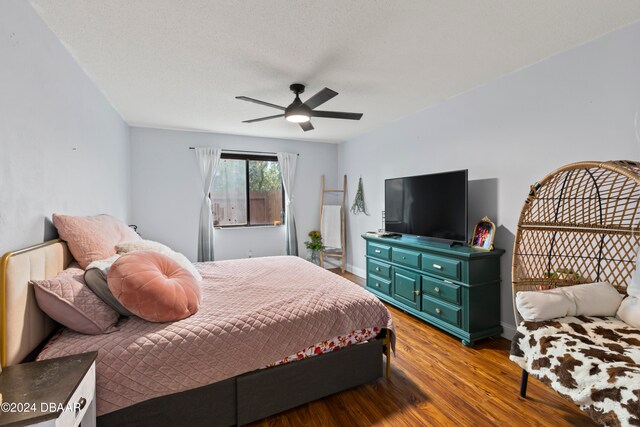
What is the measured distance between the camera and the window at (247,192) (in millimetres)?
4867

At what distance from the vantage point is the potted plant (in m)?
5.18

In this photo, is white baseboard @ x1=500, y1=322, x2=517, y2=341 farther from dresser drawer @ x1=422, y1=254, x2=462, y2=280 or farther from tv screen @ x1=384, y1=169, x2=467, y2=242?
tv screen @ x1=384, y1=169, x2=467, y2=242

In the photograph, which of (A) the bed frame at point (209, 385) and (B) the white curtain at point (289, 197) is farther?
(B) the white curtain at point (289, 197)

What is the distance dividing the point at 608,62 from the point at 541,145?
2.19 feet

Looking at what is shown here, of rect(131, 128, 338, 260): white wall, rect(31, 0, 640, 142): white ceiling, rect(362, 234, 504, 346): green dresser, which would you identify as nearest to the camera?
rect(31, 0, 640, 142): white ceiling

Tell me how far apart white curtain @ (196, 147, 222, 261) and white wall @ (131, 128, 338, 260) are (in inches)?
3.6

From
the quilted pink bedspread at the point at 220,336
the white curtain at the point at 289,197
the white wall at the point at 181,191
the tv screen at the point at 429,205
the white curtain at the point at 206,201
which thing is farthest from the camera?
the white curtain at the point at 289,197

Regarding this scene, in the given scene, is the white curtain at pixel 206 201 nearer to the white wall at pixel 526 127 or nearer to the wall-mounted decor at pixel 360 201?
the wall-mounted decor at pixel 360 201

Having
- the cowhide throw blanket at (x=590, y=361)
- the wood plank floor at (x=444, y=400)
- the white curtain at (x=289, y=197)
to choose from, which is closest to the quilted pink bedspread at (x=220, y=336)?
the wood plank floor at (x=444, y=400)

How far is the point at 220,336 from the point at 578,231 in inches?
101

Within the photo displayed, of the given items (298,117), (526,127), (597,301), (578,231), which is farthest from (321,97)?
(597,301)

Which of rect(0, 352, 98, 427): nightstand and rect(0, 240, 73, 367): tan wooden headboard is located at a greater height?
rect(0, 240, 73, 367): tan wooden headboard

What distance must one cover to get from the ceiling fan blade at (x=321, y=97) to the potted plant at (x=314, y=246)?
9.74 feet

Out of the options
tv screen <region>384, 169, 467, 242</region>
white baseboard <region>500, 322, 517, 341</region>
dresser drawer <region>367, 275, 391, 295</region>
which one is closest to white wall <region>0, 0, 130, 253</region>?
dresser drawer <region>367, 275, 391, 295</region>
